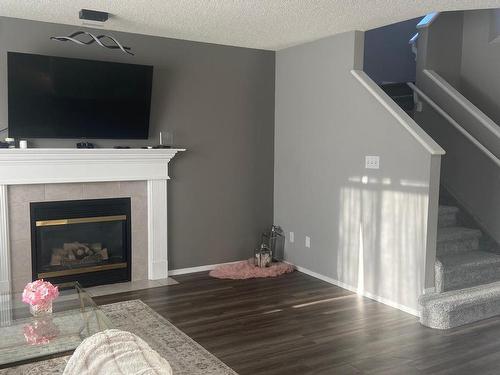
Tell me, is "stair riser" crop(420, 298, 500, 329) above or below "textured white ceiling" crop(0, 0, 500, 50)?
below

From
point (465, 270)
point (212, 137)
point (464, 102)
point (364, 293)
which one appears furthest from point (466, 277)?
point (212, 137)

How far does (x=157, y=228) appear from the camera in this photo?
195 inches

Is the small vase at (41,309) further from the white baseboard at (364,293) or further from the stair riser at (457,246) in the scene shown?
the stair riser at (457,246)

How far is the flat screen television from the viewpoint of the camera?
13.7ft

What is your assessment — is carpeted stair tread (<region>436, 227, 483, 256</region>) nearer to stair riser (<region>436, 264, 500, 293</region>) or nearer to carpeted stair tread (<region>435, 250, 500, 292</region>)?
carpeted stair tread (<region>435, 250, 500, 292</region>)

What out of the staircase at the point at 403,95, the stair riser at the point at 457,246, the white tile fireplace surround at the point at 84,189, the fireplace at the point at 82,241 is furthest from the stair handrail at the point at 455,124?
the fireplace at the point at 82,241

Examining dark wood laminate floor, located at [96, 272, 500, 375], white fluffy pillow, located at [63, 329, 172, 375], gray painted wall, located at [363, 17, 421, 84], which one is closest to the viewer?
white fluffy pillow, located at [63, 329, 172, 375]

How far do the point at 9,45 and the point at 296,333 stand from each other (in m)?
3.49

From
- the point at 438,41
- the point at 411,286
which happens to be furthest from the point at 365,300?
the point at 438,41

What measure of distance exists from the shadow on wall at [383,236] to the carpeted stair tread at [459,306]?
0.78 ft

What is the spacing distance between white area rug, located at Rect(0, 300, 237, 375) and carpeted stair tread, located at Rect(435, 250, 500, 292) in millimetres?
2071

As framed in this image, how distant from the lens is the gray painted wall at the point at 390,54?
20.8ft

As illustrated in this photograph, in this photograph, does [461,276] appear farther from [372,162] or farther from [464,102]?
[464,102]

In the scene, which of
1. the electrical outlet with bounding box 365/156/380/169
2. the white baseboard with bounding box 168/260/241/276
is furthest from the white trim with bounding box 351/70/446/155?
the white baseboard with bounding box 168/260/241/276
